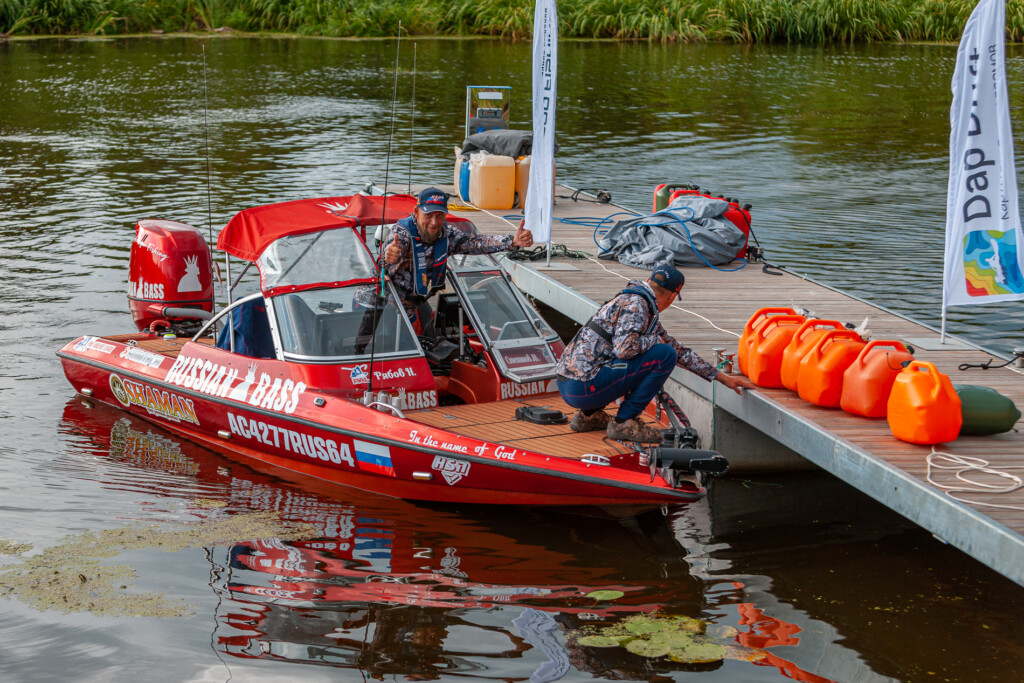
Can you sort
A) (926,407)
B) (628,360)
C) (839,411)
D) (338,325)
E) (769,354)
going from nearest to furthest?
(926,407)
(839,411)
(628,360)
(769,354)
(338,325)

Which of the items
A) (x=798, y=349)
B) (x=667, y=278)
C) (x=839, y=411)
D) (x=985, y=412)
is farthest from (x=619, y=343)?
(x=985, y=412)

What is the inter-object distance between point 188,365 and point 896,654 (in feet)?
17.2

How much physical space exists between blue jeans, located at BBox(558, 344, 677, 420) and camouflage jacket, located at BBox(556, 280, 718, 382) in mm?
50

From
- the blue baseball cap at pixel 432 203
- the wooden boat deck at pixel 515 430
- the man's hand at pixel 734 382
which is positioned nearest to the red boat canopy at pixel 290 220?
the blue baseball cap at pixel 432 203

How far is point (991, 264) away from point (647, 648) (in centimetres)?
366

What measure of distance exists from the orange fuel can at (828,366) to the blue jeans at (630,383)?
808 mm

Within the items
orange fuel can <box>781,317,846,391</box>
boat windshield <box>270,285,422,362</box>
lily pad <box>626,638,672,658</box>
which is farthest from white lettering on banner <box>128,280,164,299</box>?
lily pad <box>626,638,672,658</box>

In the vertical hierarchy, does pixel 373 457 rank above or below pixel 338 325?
below

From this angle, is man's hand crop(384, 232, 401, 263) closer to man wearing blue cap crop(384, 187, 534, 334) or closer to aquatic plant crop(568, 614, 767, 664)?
man wearing blue cap crop(384, 187, 534, 334)

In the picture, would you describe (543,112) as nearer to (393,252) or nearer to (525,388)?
(393,252)

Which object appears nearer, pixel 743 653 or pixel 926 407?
pixel 743 653

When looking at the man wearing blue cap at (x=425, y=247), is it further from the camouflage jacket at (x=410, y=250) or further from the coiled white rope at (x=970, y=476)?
the coiled white rope at (x=970, y=476)

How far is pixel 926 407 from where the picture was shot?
618 centimetres

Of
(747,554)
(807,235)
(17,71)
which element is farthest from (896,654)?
(17,71)
